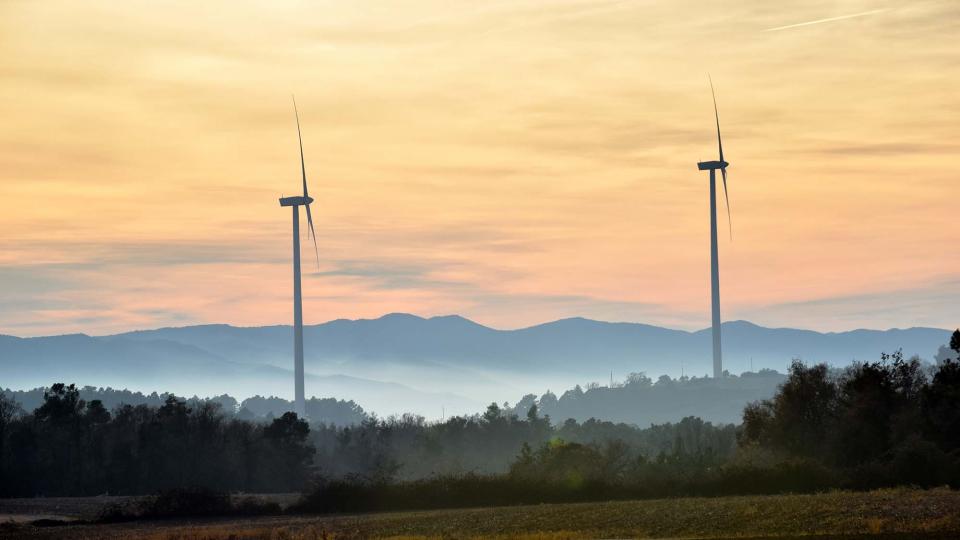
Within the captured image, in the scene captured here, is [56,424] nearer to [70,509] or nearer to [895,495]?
[70,509]

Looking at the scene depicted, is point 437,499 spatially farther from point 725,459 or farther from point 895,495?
point 895,495

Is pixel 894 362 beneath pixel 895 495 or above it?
above

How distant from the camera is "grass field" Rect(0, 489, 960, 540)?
71188 mm

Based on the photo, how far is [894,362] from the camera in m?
119

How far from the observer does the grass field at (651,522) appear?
234 feet

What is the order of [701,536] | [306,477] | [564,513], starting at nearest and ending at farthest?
[701,536] → [564,513] → [306,477]

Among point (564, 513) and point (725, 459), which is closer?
point (564, 513)

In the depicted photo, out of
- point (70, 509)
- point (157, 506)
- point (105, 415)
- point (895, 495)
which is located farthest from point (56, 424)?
point (895, 495)

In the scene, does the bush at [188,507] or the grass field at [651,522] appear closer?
the grass field at [651,522]

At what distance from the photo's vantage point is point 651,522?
80.0m

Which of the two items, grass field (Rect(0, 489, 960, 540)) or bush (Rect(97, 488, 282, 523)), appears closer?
grass field (Rect(0, 489, 960, 540))

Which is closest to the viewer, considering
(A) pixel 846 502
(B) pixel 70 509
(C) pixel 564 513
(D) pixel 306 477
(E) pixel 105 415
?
(A) pixel 846 502

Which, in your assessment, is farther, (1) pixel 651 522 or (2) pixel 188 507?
(2) pixel 188 507

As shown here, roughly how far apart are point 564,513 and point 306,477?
101 metres
